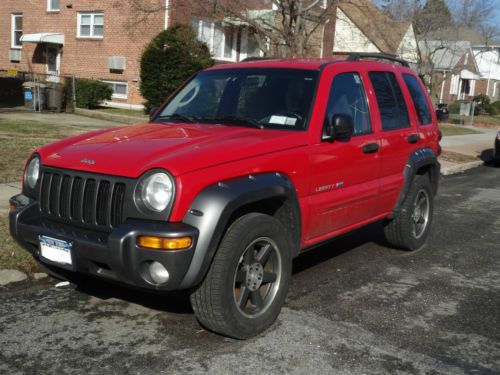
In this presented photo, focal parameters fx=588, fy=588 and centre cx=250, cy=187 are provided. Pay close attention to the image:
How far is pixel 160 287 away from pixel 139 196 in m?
0.55

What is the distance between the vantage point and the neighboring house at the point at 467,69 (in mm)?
43281

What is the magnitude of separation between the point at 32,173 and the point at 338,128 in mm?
2264

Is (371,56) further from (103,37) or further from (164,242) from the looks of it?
(103,37)

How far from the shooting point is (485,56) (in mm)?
60500

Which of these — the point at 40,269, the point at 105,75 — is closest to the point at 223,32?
the point at 105,75

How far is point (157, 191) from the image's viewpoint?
11.5ft

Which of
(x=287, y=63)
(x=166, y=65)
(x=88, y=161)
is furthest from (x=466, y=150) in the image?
(x=88, y=161)

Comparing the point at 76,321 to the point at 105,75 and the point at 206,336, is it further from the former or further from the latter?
the point at 105,75

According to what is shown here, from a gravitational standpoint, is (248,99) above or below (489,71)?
below

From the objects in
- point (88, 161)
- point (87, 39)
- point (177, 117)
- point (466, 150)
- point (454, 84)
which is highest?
point (87, 39)

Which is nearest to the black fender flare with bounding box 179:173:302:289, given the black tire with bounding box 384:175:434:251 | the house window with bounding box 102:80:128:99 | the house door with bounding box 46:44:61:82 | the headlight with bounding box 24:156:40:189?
the headlight with bounding box 24:156:40:189

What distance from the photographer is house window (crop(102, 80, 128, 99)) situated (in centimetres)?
2373

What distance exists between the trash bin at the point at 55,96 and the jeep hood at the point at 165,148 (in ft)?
51.9

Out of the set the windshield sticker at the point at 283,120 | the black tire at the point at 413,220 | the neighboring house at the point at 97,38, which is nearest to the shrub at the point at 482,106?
the neighboring house at the point at 97,38
